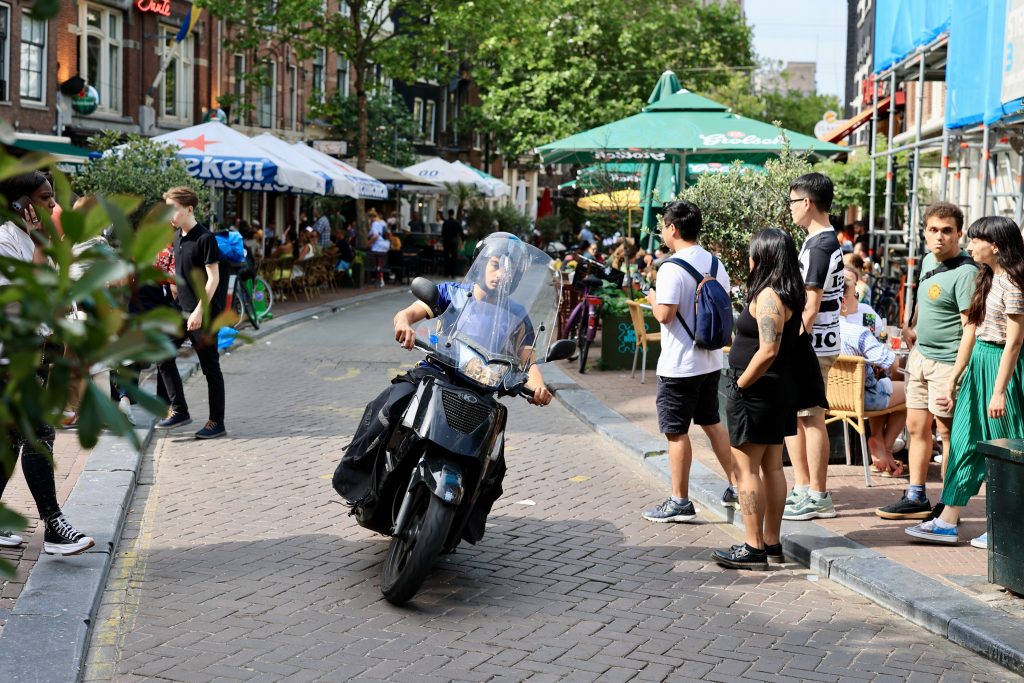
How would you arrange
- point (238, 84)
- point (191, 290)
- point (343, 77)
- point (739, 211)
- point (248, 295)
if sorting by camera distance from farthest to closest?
point (343, 77) → point (238, 84) → point (248, 295) → point (739, 211) → point (191, 290)

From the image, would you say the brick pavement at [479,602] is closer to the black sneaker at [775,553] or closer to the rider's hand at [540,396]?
the black sneaker at [775,553]

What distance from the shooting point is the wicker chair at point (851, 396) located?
7.75 meters

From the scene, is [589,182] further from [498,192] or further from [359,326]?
[498,192]

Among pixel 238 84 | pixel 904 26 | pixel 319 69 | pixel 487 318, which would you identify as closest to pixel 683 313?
pixel 487 318

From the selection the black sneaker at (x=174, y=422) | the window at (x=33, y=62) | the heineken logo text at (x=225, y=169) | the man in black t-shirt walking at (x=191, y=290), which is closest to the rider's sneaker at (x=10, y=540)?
the man in black t-shirt walking at (x=191, y=290)

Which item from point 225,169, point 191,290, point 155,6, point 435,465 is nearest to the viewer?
point 435,465

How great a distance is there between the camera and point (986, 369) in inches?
241

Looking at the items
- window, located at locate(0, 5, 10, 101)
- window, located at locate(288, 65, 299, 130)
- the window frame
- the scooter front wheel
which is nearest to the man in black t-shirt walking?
the scooter front wheel

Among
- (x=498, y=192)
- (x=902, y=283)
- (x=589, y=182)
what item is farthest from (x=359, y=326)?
(x=498, y=192)

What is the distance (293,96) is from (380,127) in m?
3.08

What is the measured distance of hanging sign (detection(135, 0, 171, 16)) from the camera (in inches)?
1104

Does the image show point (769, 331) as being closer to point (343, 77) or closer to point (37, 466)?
point (37, 466)

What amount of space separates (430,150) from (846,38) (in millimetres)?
18777

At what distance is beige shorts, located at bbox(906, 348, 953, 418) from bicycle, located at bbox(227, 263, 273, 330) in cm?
1059
